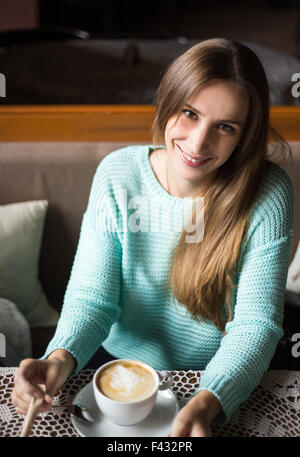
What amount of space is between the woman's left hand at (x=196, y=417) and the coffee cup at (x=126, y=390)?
0.14 ft

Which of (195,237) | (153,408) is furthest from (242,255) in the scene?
(153,408)

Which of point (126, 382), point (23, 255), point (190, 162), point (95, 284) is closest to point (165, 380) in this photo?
point (126, 382)

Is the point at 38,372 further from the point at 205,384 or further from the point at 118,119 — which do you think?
the point at 118,119

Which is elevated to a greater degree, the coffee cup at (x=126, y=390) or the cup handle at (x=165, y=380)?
the coffee cup at (x=126, y=390)

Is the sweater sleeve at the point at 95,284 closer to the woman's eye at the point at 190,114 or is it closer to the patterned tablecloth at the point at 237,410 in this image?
the patterned tablecloth at the point at 237,410

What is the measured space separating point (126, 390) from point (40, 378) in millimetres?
155

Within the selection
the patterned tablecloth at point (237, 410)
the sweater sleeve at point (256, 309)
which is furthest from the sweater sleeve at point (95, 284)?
the sweater sleeve at point (256, 309)

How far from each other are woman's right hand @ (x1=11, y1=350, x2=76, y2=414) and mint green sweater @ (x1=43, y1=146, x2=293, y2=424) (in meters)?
0.06

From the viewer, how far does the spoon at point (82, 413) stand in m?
0.72

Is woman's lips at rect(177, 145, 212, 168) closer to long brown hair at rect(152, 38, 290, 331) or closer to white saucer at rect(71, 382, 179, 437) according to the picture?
long brown hair at rect(152, 38, 290, 331)

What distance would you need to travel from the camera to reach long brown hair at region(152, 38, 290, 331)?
35.1 inches

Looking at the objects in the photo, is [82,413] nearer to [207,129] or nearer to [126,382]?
[126,382]

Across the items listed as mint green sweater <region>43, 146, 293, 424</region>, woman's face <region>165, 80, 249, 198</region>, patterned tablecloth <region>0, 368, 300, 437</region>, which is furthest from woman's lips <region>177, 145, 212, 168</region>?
patterned tablecloth <region>0, 368, 300, 437</region>

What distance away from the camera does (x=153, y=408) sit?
2.47ft
